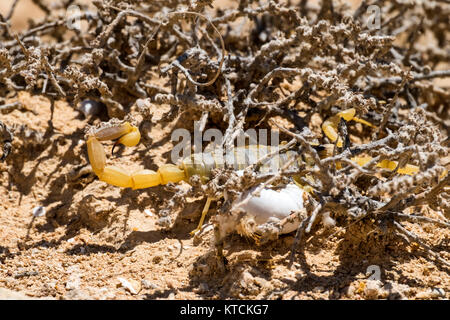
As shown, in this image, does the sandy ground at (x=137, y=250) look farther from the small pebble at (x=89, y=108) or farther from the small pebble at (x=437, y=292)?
the small pebble at (x=89, y=108)

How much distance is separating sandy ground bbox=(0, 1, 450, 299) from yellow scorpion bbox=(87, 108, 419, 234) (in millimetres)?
213

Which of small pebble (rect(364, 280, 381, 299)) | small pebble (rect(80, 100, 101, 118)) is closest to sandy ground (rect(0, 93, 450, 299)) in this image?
small pebble (rect(364, 280, 381, 299))

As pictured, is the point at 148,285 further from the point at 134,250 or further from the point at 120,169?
the point at 120,169

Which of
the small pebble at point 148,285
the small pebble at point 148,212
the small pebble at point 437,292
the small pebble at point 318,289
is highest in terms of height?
the small pebble at point 148,212

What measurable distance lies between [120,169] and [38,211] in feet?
2.35

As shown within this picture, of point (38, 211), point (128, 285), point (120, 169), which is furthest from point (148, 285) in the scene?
point (38, 211)

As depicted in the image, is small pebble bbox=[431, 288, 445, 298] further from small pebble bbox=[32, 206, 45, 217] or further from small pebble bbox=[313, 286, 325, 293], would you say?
small pebble bbox=[32, 206, 45, 217]

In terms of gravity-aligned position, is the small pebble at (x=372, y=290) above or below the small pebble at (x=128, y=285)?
above

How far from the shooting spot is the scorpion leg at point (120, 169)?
8.68ft

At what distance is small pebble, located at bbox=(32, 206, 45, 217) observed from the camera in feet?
10.1

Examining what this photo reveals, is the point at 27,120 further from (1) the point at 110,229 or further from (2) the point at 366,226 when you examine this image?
(2) the point at 366,226

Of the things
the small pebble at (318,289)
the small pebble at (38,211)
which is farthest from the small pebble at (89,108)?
the small pebble at (318,289)

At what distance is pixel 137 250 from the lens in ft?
8.82
